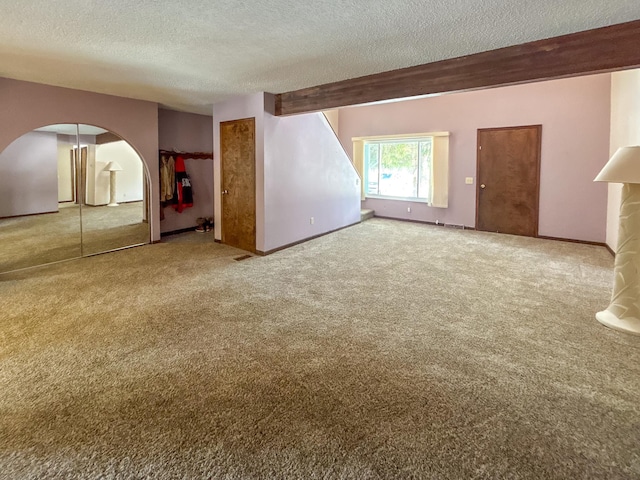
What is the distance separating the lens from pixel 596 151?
6.23 metres

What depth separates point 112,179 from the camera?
5.68 metres

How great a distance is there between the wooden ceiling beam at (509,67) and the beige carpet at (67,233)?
366 centimetres

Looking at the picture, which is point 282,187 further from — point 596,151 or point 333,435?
point 596,151

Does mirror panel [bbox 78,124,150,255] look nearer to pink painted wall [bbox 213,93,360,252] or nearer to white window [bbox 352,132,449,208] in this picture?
pink painted wall [bbox 213,93,360,252]

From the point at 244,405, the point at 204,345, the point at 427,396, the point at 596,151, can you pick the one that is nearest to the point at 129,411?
the point at 244,405

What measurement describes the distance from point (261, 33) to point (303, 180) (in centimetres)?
335

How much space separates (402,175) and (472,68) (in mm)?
5377

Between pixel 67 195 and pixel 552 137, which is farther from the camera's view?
pixel 552 137

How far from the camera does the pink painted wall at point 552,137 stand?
6.25 meters

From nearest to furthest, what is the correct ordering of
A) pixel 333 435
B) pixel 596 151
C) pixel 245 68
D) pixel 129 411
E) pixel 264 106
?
1. pixel 333 435
2. pixel 129 411
3. pixel 245 68
4. pixel 264 106
5. pixel 596 151

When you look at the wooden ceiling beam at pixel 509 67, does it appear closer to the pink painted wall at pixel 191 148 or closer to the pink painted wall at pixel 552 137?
the pink painted wall at pixel 191 148

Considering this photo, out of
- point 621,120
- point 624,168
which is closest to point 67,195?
point 624,168

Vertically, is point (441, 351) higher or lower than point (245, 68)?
lower

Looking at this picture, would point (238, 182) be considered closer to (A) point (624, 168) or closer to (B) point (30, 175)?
(B) point (30, 175)
